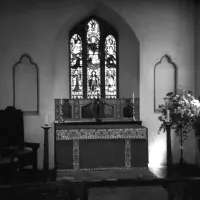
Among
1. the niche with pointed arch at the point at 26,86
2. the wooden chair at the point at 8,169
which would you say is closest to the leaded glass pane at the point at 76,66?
the niche with pointed arch at the point at 26,86

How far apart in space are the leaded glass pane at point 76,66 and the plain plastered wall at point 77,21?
0.56ft

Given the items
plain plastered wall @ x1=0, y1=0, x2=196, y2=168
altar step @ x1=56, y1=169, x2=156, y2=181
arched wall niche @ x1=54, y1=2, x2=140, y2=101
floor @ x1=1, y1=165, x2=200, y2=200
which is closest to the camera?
floor @ x1=1, y1=165, x2=200, y2=200

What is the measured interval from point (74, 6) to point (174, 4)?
207 centimetres

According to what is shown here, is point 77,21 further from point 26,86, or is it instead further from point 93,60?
point 26,86

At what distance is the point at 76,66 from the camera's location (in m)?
8.29

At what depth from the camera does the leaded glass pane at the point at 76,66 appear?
8.27 metres

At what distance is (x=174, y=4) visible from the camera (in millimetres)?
7684

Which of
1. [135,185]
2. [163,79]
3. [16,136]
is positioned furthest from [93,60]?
[135,185]

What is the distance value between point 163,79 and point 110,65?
1307 mm

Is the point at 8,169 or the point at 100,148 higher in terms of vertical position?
the point at 100,148

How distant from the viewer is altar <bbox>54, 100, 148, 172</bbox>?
6832 mm

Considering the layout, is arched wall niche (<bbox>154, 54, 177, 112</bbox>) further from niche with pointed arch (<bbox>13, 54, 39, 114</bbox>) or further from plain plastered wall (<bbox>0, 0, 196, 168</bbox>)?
niche with pointed arch (<bbox>13, 54, 39, 114</bbox>)

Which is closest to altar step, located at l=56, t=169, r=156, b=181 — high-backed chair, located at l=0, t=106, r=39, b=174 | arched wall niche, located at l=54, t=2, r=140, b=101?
high-backed chair, located at l=0, t=106, r=39, b=174

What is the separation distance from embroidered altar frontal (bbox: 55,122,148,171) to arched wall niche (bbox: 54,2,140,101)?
130 centimetres
